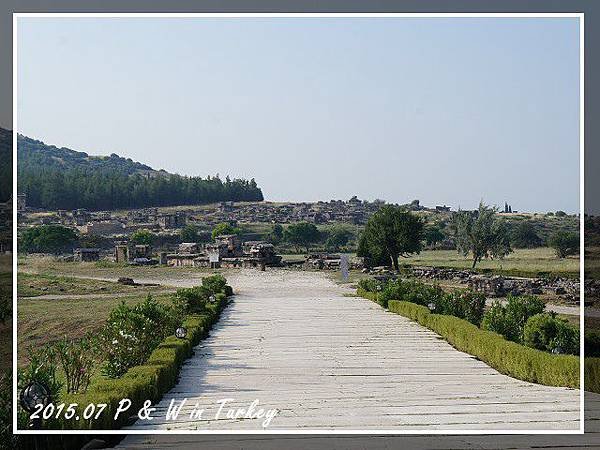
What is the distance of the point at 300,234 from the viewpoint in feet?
27.9

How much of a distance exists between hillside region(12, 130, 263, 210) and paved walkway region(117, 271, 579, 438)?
0.92m

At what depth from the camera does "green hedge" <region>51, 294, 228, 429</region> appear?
693 centimetres

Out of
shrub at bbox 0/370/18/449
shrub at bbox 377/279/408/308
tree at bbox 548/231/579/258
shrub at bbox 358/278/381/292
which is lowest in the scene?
shrub at bbox 0/370/18/449

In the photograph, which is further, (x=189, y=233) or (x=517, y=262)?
(x=517, y=262)

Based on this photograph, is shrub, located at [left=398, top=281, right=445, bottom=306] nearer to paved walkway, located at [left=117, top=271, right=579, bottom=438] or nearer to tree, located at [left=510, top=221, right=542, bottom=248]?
paved walkway, located at [left=117, top=271, right=579, bottom=438]

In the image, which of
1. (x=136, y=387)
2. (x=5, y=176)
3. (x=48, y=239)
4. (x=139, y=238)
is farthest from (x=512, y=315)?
(x=5, y=176)

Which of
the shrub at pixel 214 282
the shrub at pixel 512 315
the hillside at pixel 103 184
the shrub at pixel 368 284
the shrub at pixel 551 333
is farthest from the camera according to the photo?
the shrub at pixel 512 315

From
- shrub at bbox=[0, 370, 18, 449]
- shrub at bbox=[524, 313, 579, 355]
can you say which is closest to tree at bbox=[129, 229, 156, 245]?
shrub at bbox=[0, 370, 18, 449]

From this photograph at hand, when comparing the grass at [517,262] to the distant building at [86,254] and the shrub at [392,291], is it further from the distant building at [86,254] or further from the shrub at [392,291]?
the distant building at [86,254]

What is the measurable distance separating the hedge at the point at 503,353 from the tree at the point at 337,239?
0.50 meters

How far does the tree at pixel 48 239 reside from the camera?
796 cm

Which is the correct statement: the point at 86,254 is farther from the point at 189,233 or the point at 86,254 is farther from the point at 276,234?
the point at 276,234

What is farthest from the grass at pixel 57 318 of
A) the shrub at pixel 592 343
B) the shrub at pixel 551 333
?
the shrub at pixel 592 343

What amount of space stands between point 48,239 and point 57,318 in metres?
0.74
